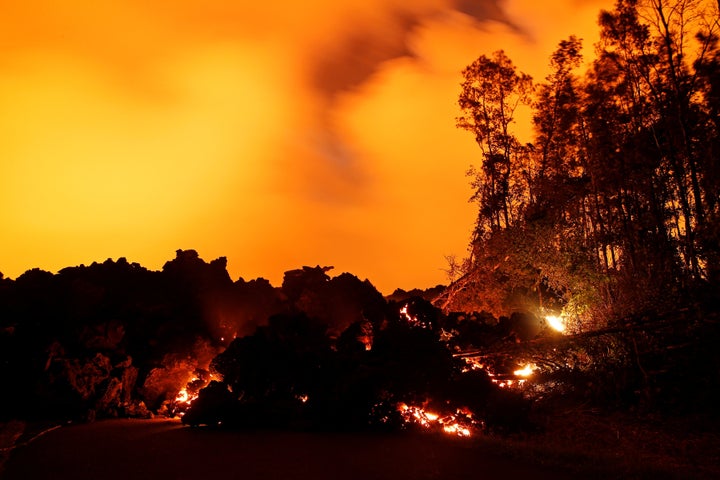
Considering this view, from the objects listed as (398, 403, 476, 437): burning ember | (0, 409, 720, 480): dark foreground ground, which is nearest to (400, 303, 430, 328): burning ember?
(398, 403, 476, 437): burning ember

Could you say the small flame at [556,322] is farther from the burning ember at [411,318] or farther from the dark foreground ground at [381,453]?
the burning ember at [411,318]

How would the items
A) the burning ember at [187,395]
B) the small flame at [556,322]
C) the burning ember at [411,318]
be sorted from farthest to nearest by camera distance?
the small flame at [556,322] → the burning ember at [187,395] → the burning ember at [411,318]

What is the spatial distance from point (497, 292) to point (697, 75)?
8967 millimetres

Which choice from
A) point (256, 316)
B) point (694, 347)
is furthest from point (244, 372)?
point (694, 347)

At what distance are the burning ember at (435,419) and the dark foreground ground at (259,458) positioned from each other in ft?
2.69

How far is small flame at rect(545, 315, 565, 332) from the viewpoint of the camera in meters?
16.3

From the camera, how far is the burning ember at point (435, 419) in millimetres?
10617

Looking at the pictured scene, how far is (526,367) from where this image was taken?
13.5 m

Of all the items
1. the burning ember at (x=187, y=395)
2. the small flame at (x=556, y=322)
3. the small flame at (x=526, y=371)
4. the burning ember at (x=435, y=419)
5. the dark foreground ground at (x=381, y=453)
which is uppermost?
the small flame at (x=556, y=322)

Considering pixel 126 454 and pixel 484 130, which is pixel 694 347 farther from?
pixel 484 130

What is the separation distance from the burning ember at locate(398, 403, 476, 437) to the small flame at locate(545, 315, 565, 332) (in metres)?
6.65

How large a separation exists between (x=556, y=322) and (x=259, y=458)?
11347 millimetres

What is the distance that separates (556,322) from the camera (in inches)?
654

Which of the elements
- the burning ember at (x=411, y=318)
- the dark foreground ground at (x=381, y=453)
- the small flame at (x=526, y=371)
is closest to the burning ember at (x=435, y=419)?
the dark foreground ground at (x=381, y=453)
